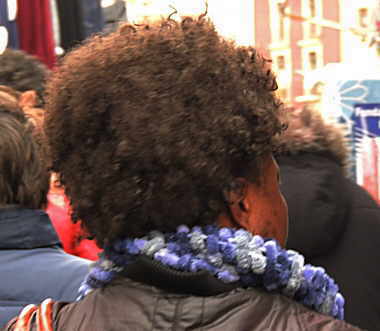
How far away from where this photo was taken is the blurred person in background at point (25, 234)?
1.79m

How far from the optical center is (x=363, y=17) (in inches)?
120

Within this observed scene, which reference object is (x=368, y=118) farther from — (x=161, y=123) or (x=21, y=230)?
(x=161, y=123)

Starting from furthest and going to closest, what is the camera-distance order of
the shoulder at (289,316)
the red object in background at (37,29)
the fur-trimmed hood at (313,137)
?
the red object in background at (37,29)
the fur-trimmed hood at (313,137)
the shoulder at (289,316)

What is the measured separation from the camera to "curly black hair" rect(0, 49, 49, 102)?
317 centimetres

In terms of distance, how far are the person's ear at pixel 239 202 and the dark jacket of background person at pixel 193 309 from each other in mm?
116

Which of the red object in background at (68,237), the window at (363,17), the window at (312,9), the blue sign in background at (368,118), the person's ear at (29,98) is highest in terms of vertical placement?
the window at (312,9)

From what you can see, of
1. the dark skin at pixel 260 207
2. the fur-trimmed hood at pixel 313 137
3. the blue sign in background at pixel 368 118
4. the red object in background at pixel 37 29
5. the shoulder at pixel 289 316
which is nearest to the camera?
the shoulder at pixel 289 316

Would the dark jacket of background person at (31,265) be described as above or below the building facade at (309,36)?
below

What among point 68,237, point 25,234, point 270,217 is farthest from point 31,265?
point 270,217

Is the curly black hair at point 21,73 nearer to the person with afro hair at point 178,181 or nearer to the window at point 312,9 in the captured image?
the window at point 312,9

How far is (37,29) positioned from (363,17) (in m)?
1.43

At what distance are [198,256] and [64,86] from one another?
1.09ft

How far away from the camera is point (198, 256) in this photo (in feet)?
3.66

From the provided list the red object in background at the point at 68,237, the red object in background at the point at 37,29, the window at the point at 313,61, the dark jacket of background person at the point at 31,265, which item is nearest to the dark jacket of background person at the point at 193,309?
the dark jacket of background person at the point at 31,265
